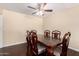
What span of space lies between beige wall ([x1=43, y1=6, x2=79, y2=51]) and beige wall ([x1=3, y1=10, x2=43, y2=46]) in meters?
0.95

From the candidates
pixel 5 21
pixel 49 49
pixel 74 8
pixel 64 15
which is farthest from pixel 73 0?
pixel 5 21

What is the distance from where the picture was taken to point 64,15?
440cm

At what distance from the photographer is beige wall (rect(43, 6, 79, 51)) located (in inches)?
156

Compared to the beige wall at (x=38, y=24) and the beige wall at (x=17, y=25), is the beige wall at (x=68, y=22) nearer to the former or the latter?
the beige wall at (x=38, y=24)

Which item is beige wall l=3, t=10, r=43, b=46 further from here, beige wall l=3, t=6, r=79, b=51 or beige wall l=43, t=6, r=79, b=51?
beige wall l=43, t=6, r=79, b=51

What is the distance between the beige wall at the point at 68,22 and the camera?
3.95 metres

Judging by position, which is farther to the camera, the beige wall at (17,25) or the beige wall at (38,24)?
the beige wall at (17,25)

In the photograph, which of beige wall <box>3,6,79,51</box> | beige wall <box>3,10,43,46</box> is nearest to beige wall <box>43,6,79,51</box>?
beige wall <box>3,6,79,51</box>

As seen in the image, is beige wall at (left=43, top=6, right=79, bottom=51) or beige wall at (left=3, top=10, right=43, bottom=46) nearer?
beige wall at (left=43, top=6, right=79, bottom=51)

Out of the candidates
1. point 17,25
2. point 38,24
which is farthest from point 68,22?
point 17,25

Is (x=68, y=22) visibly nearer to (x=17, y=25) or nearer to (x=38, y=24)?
(x=38, y=24)

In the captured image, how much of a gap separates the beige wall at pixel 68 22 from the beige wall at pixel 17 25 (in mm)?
954

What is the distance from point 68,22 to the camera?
4234mm

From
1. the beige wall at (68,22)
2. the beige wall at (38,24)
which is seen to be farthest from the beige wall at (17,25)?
the beige wall at (68,22)
